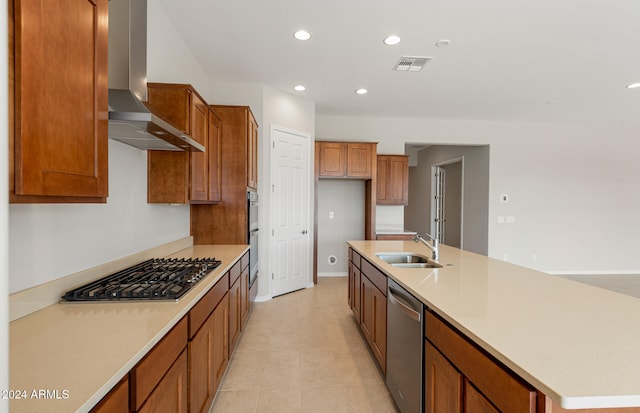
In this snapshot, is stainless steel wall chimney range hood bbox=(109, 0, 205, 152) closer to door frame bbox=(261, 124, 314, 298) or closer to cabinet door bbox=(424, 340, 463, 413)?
cabinet door bbox=(424, 340, 463, 413)

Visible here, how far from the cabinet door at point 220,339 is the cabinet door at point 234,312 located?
113 mm

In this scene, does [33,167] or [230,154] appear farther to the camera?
[230,154]

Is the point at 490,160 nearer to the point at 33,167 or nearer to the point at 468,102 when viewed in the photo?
the point at 468,102

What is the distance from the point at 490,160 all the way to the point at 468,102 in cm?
165

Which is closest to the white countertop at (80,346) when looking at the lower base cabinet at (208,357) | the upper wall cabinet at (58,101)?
the lower base cabinet at (208,357)

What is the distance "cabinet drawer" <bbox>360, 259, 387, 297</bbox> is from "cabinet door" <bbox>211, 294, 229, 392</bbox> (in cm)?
117

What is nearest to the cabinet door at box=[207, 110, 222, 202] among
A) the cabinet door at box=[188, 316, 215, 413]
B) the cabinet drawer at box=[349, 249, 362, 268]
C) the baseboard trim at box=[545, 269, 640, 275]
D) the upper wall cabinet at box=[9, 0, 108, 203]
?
the cabinet door at box=[188, 316, 215, 413]

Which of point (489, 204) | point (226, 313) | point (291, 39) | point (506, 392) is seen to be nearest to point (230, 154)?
point (291, 39)

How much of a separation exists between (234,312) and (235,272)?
330mm

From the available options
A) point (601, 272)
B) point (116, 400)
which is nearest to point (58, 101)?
point (116, 400)

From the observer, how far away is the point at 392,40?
2.99 m

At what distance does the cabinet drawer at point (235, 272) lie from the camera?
2.40 metres

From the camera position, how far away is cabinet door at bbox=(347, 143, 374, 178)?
5180 mm

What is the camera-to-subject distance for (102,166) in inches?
44.7
